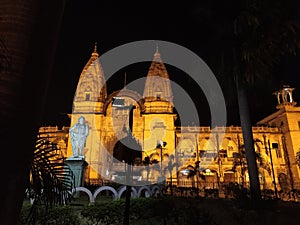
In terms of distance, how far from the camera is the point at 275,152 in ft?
146

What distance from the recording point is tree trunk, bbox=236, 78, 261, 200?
34.9ft

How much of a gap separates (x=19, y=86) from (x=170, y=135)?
38975 millimetres

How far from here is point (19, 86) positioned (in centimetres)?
198

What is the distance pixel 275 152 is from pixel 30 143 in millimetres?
49078

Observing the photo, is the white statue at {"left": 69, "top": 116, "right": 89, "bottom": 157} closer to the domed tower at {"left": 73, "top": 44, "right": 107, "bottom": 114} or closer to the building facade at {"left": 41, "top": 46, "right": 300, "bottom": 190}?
the building facade at {"left": 41, "top": 46, "right": 300, "bottom": 190}

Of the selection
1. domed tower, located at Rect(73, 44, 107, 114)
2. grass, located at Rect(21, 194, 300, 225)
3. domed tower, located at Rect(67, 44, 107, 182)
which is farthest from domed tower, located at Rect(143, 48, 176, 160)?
grass, located at Rect(21, 194, 300, 225)

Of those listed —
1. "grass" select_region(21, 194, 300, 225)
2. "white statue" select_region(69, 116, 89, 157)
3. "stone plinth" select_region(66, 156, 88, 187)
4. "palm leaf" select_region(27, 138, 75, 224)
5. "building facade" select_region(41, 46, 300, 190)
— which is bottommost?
"grass" select_region(21, 194, 300, 225)

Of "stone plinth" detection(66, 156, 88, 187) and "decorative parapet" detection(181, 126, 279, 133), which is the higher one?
"decorative parapet" detection(181, 126, 279, 133)

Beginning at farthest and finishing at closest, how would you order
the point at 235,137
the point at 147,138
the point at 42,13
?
the point at 235,137 → the point at 147,138 → the point at 42,13

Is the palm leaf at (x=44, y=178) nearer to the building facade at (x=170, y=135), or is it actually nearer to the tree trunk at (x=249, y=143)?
the tree trunk at (x=249, y=143)

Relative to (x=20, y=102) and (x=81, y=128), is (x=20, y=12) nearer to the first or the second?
(x=20, y=102)

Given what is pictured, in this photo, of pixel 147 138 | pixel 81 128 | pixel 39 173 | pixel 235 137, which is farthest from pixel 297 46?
pixel 235 137

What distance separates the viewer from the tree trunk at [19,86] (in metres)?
1.82

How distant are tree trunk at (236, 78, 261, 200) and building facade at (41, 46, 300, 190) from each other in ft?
85.9
